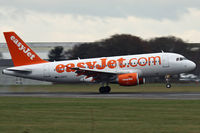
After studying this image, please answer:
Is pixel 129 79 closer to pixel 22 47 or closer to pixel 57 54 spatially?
pixel 22 47

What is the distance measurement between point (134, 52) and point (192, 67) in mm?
30825

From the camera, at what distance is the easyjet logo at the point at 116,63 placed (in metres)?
37.8

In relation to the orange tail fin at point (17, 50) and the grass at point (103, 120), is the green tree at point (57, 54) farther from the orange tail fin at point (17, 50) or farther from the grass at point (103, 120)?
the grass at point (103, 120)

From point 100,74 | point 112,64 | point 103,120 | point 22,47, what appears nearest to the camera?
point 103,120

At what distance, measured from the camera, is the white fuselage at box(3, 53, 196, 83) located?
3794 cm

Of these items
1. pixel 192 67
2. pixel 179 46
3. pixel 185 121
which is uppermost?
pixel 179 46

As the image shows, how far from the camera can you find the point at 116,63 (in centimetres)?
3844

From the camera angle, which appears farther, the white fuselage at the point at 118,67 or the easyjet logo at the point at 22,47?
the easyjet logo at the point at 22,47

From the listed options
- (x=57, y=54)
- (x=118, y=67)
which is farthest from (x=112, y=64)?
(x=57, y=54)

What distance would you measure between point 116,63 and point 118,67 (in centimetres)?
44

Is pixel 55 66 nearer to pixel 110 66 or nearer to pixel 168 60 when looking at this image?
pixel 110 66

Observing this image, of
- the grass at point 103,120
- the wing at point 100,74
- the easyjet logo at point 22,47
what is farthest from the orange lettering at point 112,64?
the grass at point 103,120

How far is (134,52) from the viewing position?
69.6 meters

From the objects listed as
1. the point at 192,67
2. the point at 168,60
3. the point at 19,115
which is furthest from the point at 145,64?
the point at 19,115
